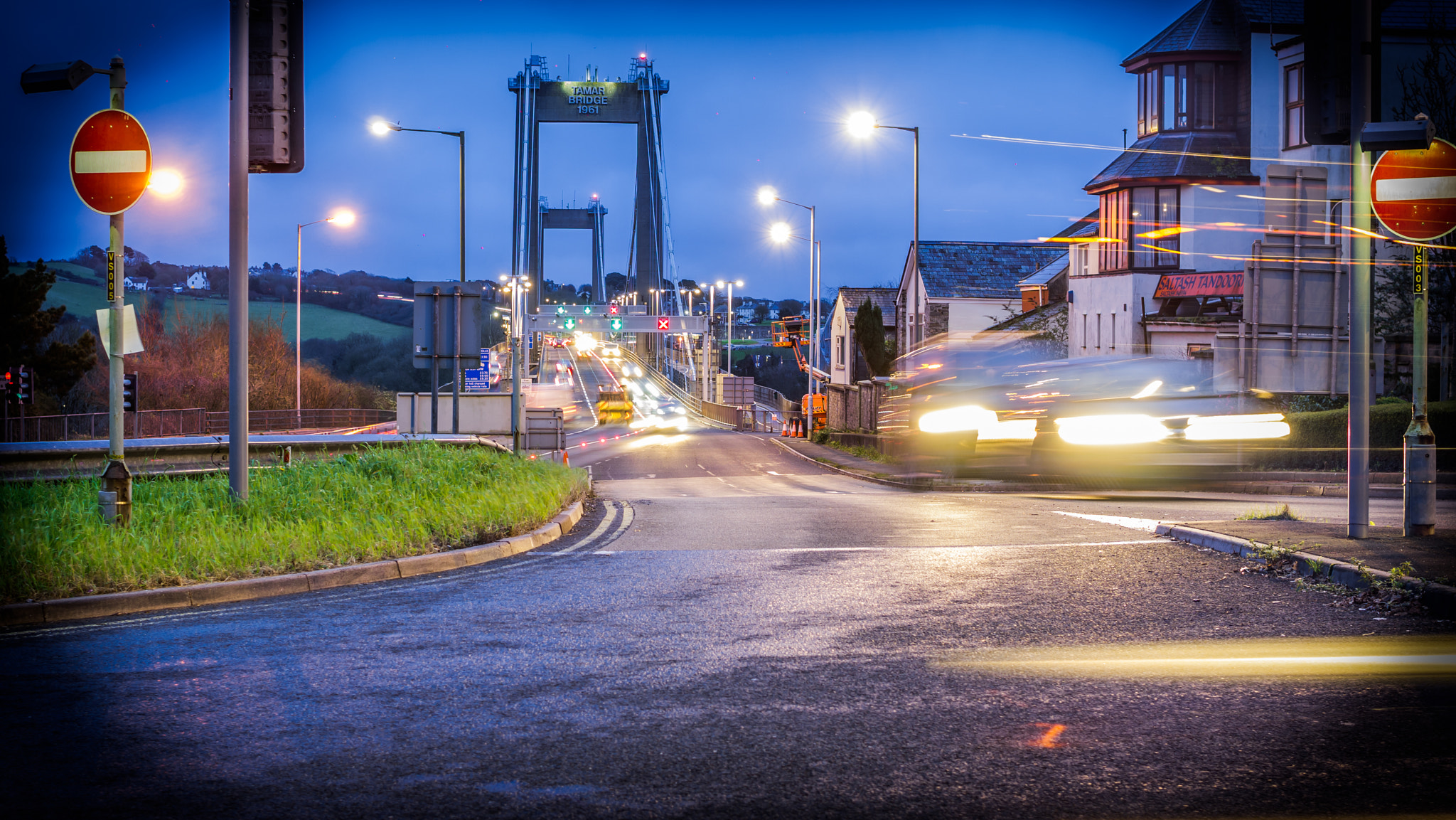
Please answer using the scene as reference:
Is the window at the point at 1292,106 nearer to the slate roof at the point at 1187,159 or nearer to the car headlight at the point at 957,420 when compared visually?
the slate roof at the point at 1187,159

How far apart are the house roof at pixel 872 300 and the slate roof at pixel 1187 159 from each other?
37.2 metres

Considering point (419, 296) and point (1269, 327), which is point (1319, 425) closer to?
point (1269, 327)

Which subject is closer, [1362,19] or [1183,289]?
[1362,19]

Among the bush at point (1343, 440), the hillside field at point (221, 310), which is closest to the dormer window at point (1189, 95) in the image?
the bush at point (1343, 440)

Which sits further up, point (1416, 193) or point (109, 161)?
point (109, 161)

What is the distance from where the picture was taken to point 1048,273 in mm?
54656

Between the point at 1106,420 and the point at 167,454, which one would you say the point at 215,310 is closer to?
the point at 167,454

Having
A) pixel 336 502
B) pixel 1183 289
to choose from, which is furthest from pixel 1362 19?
pixel 1183 289

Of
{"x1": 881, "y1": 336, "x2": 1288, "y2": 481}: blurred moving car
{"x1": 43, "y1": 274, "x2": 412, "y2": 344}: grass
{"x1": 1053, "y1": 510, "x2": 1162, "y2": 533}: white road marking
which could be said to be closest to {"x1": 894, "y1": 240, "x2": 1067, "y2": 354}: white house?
{"x1": 43, "y1": 274, "x2": 412, "y2": 344}: grass

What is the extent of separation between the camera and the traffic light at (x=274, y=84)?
35.4 feet

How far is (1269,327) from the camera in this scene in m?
13.6

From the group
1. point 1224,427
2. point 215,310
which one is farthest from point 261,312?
point 1224,427

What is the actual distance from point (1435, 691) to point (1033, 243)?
199 feet

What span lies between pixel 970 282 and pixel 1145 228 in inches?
953
